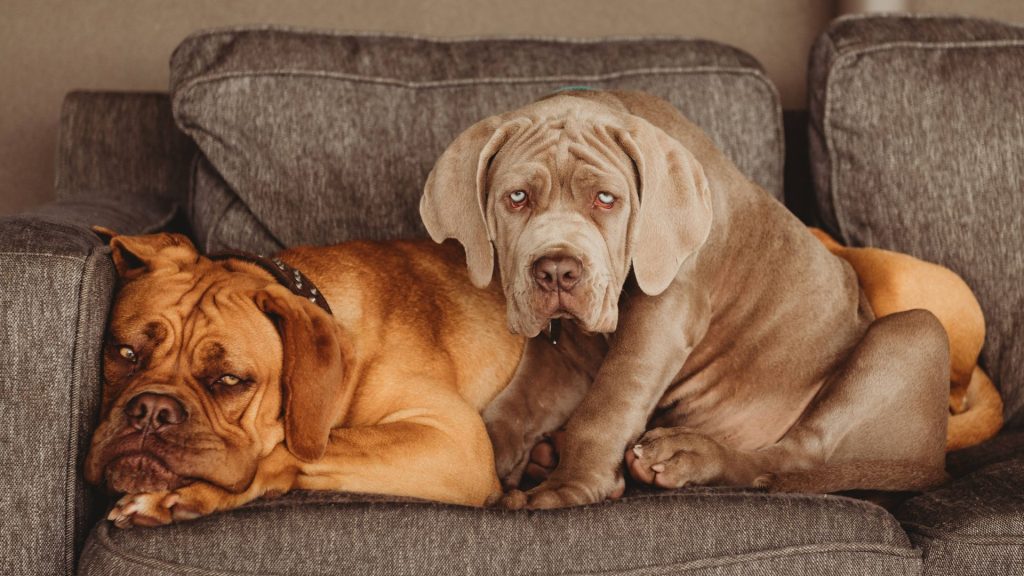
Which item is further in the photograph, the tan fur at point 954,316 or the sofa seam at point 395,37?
the sofa seam at point 395,37

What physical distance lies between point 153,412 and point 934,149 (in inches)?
99.0

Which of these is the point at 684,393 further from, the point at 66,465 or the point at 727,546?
the point at 66,465

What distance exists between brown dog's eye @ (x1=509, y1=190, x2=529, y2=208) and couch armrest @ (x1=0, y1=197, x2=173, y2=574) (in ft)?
3.10

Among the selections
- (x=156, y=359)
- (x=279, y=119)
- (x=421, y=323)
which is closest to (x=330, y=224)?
(x=279, y=119)

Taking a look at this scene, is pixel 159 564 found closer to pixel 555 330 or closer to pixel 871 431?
pixel 555 330

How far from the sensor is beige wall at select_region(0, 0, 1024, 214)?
4.14 meters

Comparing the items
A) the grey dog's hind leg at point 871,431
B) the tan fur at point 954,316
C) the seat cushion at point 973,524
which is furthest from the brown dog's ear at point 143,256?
the tan fur at point 954,316

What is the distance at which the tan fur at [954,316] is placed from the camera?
9.60 ft

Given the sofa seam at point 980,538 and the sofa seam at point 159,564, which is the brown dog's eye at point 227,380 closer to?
the sofa seam at point 159,564

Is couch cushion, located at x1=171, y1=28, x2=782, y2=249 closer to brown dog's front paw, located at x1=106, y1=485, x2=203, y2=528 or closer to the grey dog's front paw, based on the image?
the grey dog's front paw

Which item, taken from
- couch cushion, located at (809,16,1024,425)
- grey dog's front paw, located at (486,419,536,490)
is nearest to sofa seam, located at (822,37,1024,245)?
couch cushion, located at (809,16,1024,425)

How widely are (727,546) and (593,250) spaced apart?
0.70 metres

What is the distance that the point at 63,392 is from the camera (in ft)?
6.70

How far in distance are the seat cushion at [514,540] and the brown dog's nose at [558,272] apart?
0.49 metres
